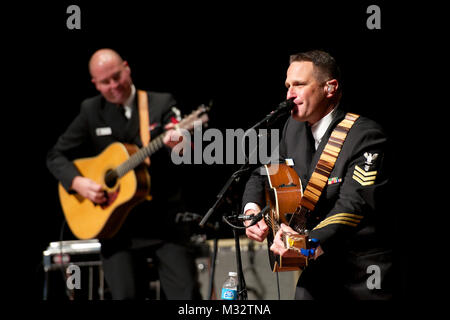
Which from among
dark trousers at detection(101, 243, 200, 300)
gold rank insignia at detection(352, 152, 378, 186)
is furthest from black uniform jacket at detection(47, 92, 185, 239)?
gold rank insignia at detection(352, 152, 378, 186)

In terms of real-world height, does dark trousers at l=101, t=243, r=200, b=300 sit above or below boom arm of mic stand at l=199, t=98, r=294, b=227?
below

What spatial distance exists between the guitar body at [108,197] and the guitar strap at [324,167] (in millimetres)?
1557

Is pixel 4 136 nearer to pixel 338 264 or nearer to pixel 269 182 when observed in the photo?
pixel 269 182

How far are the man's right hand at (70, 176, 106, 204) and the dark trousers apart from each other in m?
0.48

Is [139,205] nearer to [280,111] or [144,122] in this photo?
[144,122]

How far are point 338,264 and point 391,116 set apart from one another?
1749mm

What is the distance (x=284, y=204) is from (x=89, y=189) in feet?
6.48

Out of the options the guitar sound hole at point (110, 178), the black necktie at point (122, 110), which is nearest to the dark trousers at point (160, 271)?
the guitar sound hole at point (110, 178)

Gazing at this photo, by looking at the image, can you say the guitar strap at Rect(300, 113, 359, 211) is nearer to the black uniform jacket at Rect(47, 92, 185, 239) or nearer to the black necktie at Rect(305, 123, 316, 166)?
the black necktie at Rect(305, 123, 316, 166)

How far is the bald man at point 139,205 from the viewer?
3.56m

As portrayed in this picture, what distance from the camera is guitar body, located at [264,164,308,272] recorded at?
2518 mm

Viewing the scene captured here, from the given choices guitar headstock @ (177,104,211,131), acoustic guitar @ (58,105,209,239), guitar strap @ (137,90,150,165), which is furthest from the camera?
guitar strap @ (137,90,150,165)

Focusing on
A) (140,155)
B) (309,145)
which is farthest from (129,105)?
(309,145)

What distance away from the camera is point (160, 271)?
11.9 feet
